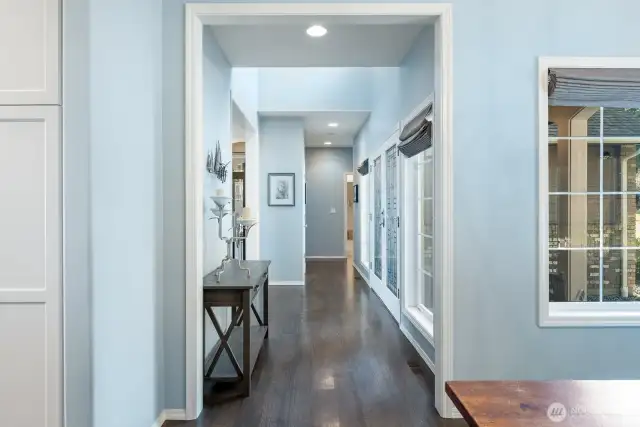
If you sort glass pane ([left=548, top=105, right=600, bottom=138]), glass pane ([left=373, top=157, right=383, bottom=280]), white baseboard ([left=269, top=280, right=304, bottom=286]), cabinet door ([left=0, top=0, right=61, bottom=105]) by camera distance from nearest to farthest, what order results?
cabinet door ([left=0, top=0, right=61, bottom=105]) < glass pane ([left=548, top=105, right=600, bottom=138]) < glass pane ([left=373, top=157, right=383, bottom=280]) < white baseboard ([left=269, top=280, right=304, bottom=286])

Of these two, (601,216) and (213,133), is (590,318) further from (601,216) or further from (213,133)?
(213,133)

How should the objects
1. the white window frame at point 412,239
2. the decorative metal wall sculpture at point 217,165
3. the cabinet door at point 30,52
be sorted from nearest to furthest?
the cabinet door at point 30,52, the decorative metal wall sculpture at point 217,165, the white window frame at point 412,239

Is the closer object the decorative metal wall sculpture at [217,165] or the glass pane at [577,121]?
the glass pane at [577,121]

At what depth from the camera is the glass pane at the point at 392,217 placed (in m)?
4.71

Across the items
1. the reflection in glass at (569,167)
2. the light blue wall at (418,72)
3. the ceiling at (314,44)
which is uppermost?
the ceiling at (314,44)

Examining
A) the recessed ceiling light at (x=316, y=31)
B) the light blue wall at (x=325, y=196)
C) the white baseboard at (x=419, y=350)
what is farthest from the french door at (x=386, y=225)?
the light blue wall at (x=325, y=196)

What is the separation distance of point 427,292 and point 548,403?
2761 mm

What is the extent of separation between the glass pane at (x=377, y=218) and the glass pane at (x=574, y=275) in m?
3.15

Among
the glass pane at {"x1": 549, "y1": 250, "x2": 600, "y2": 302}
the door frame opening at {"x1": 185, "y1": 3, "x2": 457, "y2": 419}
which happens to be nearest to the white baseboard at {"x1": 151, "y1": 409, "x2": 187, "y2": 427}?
the door frame opening at {"x1": 185, "y1": 3, "x2": 457, "y2": 419}

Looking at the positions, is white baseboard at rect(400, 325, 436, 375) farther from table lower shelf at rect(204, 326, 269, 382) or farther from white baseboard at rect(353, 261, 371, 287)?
white baseboard at rect(353, 261, 371, 287)

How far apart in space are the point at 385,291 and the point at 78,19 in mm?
4435

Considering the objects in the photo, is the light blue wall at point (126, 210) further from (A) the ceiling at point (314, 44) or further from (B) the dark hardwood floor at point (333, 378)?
(A) the ceiling at point (314, 44)

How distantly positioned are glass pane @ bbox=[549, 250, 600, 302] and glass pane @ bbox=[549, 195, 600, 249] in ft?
0.23

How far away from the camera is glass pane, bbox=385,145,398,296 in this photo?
186 inches
